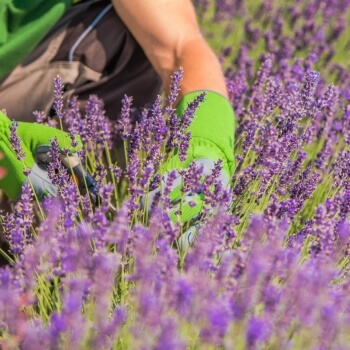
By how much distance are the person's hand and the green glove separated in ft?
0.97

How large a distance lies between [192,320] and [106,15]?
63.0 inches

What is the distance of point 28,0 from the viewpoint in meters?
2.26

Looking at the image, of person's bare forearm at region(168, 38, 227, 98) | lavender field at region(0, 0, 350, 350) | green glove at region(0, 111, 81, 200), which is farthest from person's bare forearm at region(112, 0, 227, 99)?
green glove at region(0, 111, 81, 200)

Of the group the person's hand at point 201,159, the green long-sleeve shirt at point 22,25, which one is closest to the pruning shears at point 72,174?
the person's hand at point 201,159

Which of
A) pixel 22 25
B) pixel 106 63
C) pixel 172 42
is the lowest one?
pixel 106 63

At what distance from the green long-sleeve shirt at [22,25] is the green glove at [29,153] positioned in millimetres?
343

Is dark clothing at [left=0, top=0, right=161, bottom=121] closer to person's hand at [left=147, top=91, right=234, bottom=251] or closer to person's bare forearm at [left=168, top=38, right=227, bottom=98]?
person's bare forearm at [left=168, top=38, right=227, bottom=98]

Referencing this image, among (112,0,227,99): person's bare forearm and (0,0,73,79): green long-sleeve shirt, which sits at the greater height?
(0,0,73,79): green long-sleeve shirt

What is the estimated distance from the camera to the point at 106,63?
8.38 ft

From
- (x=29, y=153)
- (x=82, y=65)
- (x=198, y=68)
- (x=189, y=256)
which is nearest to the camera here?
(x=189, y=256)

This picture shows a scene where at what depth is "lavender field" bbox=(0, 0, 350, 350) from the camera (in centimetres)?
108

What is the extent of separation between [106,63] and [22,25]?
36 centimetres

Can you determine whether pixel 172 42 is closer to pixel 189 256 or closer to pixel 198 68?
pixel 198 68

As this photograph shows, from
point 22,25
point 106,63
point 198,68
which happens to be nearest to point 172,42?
point 198,68
